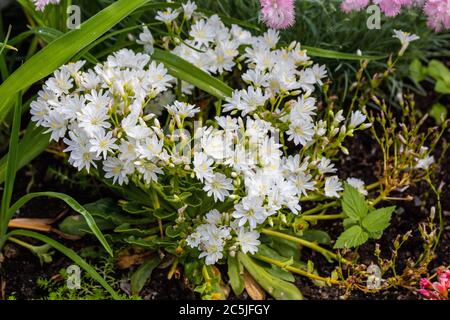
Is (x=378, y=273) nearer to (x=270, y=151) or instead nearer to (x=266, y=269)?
(x=266, y=269)

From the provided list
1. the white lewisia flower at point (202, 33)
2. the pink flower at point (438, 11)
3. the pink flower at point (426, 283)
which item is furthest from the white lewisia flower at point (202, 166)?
the pink flower at point (438, 11)

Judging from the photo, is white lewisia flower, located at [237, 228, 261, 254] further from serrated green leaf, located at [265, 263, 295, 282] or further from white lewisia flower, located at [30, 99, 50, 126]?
white lewisia flower, located at [30, 99, 50, 126]

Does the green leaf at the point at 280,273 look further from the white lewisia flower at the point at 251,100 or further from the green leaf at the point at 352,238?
the white lewisia flower at the point at 251,100

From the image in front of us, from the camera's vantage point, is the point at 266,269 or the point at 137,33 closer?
the point at 266,269

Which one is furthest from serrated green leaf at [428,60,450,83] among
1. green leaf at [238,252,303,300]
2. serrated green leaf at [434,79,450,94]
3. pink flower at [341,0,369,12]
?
green leaf at [238,252,303,300]

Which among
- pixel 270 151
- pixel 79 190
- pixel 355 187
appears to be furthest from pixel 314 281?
pixel 79 190

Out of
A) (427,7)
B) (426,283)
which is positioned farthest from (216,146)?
(427,7)

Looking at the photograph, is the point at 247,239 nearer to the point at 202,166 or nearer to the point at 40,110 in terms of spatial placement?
the point at 202,166
